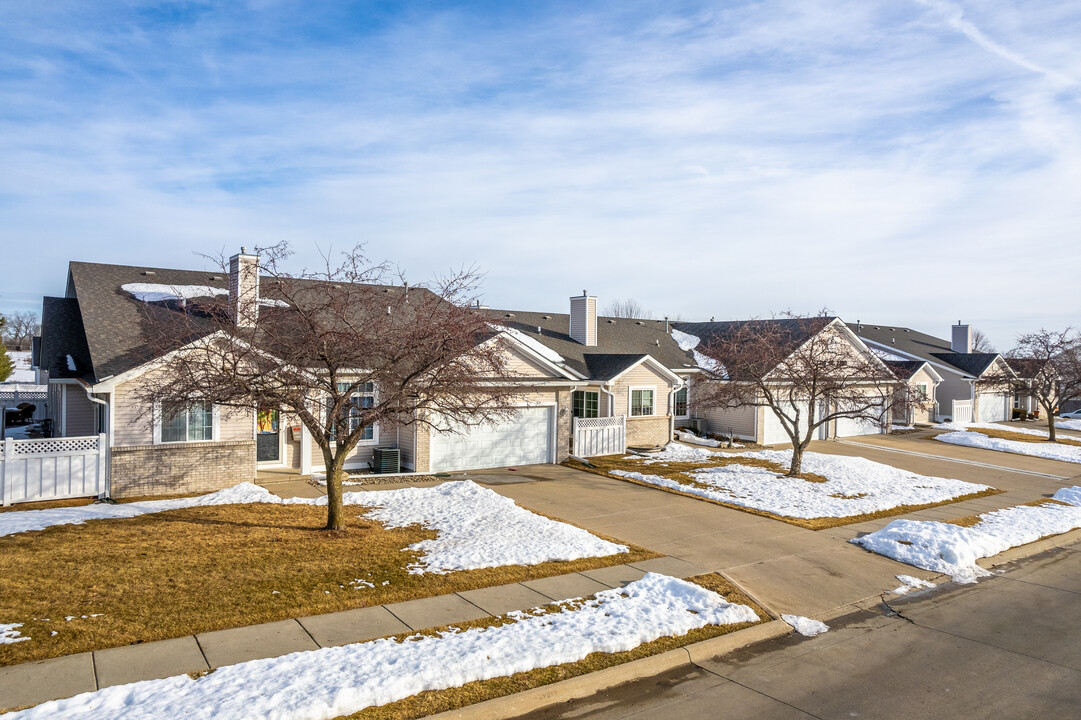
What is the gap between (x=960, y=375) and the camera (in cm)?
4172

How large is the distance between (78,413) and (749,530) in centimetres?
1620

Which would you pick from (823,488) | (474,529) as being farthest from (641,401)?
(474,529)

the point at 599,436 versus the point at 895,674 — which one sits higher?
the point at 599,436

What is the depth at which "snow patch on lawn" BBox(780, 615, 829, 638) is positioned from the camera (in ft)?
29.2

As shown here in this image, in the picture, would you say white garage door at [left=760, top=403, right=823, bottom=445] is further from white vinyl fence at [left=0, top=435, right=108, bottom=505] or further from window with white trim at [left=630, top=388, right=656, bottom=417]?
white vinyl fence at [left=0, top=435, right=108, bottom=505]

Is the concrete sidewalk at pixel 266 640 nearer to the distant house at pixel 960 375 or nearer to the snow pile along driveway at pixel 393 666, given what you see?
the snow pile along driveway at pixel 393 666

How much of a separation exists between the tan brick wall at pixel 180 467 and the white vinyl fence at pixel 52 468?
1.10ft

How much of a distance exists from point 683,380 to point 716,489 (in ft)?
34.1

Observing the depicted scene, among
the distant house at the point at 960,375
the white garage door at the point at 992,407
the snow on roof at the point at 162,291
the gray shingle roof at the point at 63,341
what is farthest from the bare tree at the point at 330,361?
the white garage door at the point at 992,407

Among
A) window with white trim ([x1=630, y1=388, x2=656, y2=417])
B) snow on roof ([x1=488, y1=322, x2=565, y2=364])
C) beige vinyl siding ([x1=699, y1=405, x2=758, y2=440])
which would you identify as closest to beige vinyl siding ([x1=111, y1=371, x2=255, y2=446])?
snow on roof ([x1=488, y1=322, x2=565, y2=364])

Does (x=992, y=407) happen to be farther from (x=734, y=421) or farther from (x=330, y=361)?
(x=330, y=361)

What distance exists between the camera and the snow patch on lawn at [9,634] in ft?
24.0

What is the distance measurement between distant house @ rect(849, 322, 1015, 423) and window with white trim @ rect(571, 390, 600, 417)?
2335 centimetres

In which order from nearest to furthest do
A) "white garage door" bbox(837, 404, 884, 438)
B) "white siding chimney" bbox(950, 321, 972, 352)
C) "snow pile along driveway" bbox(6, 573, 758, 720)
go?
"snow pile along driveway" bbox(6, 573, 758, 720) < "white garage door" bbox(837, 404, 884, 438) < "white siding chimney" bbox(950, 321, 972, 352)
